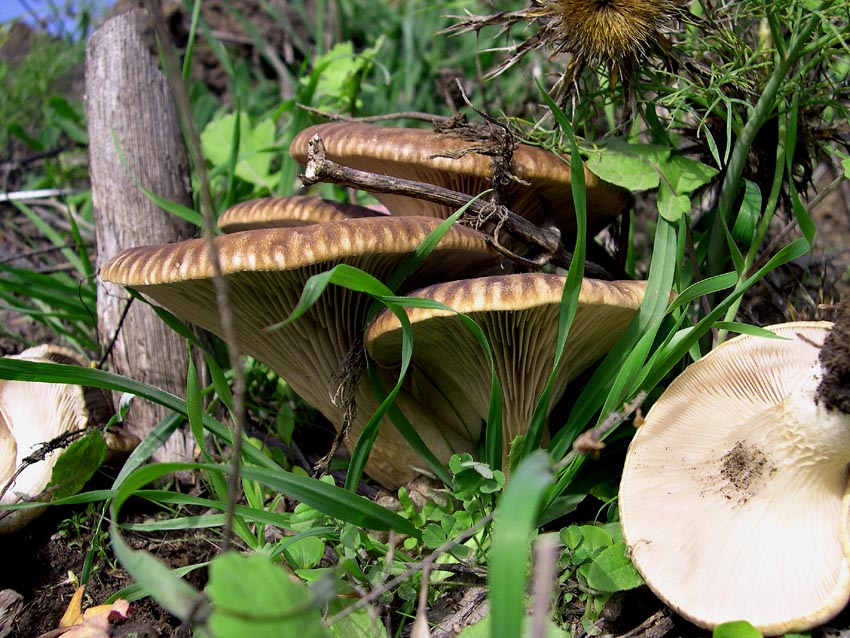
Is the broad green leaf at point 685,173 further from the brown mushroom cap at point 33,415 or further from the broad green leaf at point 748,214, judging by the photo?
the brown mushroom cap at point 33,415

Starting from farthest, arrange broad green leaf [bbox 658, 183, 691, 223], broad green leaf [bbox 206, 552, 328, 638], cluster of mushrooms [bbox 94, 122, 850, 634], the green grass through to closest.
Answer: broad green leaf [bbox 658, 183, 691, 223] → cluster of mushrooms [bbox 94, 122, 850, 634] → the green grass → broad green leaf [bbox 206, 552, 328, 638]

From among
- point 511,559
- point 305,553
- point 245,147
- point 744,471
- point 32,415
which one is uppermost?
point 245,147

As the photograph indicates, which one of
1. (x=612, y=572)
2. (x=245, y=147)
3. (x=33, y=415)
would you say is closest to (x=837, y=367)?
(x=612, y=572)

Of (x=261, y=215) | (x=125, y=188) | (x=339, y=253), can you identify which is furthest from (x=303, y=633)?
(x=125, y=188)

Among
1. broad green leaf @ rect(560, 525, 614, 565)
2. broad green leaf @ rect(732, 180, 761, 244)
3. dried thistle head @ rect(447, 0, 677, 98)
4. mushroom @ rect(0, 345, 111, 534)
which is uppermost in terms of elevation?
dried thistle head @ rect(447, 0, 677, 98)

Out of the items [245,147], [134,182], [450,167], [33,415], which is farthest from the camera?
[245,147]

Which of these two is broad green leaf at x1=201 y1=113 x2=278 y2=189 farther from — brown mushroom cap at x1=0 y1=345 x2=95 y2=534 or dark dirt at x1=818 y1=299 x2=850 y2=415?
dark dirt at x1=818 y1=299 x2=850 y2=415

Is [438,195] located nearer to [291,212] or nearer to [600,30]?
[291,212]

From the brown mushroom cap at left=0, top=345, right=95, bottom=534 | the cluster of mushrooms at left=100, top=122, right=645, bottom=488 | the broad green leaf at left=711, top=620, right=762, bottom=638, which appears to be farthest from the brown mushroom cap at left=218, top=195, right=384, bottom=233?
the broad green leaf at left=711, top=620, right=762, bottom=638
